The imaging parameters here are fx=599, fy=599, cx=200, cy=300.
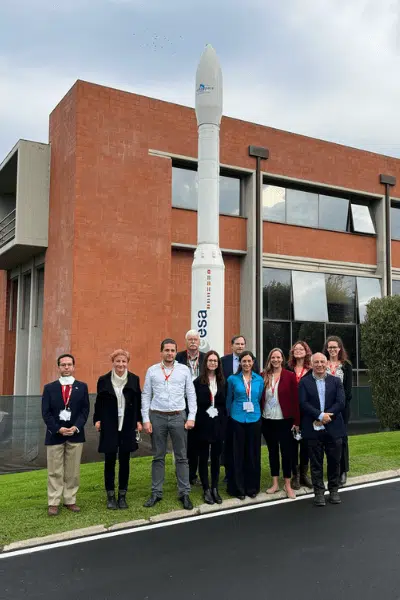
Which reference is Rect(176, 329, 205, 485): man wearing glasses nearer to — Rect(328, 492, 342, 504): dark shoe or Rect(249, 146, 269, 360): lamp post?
Rect(328, 492, 342, 504): dark shoe

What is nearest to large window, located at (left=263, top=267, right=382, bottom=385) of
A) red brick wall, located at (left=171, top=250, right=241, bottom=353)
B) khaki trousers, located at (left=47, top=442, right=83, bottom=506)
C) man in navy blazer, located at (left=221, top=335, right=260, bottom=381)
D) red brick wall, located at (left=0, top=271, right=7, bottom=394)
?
red brick wall, located at (left=171, top=250, right=241, bottom=353)

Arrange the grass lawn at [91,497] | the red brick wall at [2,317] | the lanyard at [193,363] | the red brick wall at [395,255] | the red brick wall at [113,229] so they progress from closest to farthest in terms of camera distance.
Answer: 1. the grass lawn at [91,497]
2. the lanyard at [193,363]
3. the red brick wall at [113,229]
4. the red brick wall at [395,255]
5. the red brick wall at [2,317]

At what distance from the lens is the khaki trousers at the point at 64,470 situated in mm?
7211

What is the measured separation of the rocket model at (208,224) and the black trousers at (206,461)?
2679 millimetres

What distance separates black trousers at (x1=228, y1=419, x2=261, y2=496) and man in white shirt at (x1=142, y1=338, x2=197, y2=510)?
0.68 m

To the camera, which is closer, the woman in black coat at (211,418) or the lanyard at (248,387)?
the woman in black coat at (211,418)

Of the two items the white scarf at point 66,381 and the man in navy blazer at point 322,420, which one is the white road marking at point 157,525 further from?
the white scarf at point 66,381

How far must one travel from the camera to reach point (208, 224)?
415 inches

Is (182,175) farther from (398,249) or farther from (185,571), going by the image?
(185,571)

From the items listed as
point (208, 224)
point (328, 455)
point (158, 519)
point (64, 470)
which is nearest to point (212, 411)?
point (158, 519)

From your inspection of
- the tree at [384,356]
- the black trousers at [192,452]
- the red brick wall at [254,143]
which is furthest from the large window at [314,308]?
the black trousers at [192,452]

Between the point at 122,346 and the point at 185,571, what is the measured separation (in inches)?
424

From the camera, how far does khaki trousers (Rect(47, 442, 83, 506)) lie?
23.7 ft

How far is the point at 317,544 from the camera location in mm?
5914
